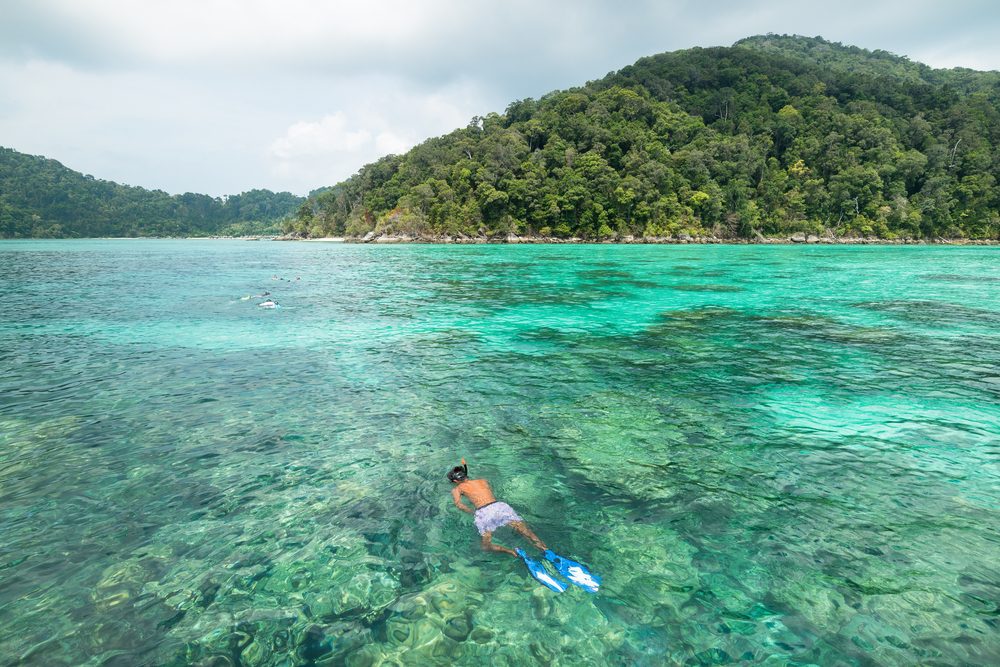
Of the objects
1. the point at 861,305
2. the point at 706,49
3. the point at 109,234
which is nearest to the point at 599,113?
the point at 706,49

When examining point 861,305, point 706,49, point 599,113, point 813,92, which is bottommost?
point 861,305

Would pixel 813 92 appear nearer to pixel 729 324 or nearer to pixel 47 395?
pixel 729 324

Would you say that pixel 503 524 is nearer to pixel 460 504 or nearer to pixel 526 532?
pixel 526 532

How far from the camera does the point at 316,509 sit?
18.3ft

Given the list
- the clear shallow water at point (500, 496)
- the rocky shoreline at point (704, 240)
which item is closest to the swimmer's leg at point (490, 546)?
the clear shallow water at point (500, 496)

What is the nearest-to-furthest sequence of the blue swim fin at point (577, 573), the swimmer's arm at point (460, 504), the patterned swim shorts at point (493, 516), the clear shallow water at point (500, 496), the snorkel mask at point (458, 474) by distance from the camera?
the clear shallow water at point (500, 496)
the blue swim fin at point (577, 573)
the patterned swim shorts at point (493, 516)
the swimmer's arm at point (460, 504)
the snorkel mask at point (458, 474)

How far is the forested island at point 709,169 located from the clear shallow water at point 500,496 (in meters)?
96.8

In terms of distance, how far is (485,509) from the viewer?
18.1ft

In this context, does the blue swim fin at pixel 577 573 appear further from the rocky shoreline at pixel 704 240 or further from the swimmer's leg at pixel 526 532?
the rocky shoreline at pixel 704 240

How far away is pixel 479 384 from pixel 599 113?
139 m

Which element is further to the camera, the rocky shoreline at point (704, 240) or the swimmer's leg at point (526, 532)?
the rocky shoreline at point (704, 240)

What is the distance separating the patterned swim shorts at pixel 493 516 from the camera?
5.30 m

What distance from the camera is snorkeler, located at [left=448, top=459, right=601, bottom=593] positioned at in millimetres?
4445

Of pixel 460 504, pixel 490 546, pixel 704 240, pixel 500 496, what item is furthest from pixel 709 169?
pixel 490 546
